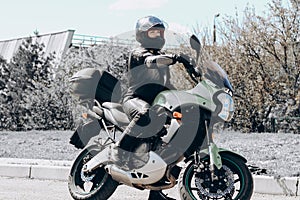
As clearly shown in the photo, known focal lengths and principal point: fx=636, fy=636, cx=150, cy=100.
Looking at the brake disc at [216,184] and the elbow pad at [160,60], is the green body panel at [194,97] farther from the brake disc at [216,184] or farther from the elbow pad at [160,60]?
the brake disc at [216,184]

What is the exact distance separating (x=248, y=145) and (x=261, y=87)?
16.5ft

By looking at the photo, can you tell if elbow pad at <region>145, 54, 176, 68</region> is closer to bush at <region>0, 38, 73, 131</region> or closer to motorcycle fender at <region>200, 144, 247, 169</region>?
motorcycle fender at <region>200, 144, 247, 169</region>

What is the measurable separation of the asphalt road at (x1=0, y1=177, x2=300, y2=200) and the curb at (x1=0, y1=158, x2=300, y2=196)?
13cm

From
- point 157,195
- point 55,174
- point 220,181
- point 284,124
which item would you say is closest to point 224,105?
point 220,181

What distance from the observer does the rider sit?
5.90 meters

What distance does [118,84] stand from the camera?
6719mm

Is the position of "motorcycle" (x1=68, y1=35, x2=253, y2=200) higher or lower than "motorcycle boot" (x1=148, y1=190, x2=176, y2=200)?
higher

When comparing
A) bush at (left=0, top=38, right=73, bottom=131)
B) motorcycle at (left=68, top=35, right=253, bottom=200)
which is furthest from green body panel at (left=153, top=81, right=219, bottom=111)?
bush at (left=0, top=38, right=73, bottom=131)

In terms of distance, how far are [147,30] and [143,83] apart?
51 cm

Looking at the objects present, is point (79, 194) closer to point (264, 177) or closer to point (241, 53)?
point (264, 177)

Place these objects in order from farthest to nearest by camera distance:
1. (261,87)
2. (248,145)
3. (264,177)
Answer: (261,87) → (248,145) → (264,177)

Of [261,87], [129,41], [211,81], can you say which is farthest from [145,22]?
[129,41]

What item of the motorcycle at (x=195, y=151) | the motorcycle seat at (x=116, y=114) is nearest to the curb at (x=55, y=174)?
the motorcycle at (x=195, y=151)

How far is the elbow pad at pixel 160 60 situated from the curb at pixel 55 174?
2465mm
